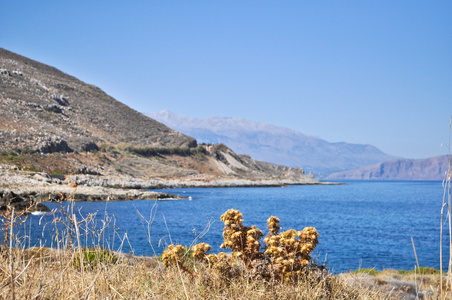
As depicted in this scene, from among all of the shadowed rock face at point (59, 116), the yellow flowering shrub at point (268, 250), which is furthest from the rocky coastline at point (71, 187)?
the yellow flowering shrub at point (268, 250)

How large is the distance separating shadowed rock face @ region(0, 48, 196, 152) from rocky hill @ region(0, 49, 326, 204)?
0.45 feet

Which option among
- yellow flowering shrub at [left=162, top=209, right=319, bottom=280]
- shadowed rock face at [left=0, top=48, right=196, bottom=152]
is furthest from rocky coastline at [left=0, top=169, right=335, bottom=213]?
yellow flowering shrub at [left=162, top=209, right=319, bottom=280]

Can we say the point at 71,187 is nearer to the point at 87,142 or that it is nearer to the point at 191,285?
the point at 191,285

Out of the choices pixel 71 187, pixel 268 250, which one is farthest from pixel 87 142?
pixel 268 250

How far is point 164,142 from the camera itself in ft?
317

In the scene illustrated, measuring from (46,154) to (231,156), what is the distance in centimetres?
6039

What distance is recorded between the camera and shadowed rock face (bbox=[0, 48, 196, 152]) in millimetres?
59875

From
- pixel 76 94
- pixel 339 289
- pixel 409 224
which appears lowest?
pixel 409 224

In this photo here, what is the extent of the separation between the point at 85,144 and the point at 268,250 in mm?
66347

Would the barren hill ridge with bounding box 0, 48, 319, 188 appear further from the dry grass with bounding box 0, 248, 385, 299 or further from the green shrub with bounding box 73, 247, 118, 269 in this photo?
the dry grass with bounding box 0, 248, 385, 299

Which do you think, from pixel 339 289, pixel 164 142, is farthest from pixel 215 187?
pixel 339 289

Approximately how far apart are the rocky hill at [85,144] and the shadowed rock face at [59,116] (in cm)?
14

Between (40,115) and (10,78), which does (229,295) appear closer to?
(40,115)

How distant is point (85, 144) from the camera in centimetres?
6619
